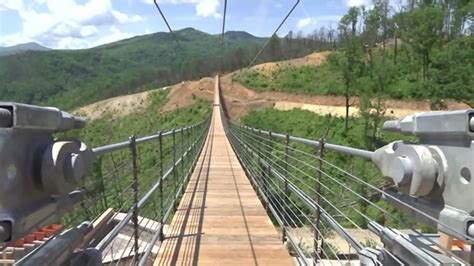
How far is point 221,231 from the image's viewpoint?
4.61 meters

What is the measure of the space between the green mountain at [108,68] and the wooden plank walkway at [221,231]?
37610 millimetres

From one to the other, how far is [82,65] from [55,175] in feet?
427

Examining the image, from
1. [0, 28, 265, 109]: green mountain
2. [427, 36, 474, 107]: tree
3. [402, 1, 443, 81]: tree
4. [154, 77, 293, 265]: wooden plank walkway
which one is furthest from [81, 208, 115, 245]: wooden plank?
[0, 28, 265, 109]: green mountain

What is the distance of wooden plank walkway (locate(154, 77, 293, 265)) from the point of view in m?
3.81

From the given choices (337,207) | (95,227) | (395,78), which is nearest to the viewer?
(95,227)

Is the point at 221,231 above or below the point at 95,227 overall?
below

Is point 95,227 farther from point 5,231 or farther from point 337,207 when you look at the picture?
point 337,207

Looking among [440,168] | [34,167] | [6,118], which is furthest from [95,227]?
[440,168]

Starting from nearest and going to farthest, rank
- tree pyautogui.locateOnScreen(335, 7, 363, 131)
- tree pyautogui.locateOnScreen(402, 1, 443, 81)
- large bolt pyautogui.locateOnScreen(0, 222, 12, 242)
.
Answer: large bolt pyautogui.locateOnScreen(0, 222, 12, 242) → tree pyautogui.locateOnScreen(402, 1, 443, 81) → tree pyautogui.locateOnScreen(335, 7, 363, 131)

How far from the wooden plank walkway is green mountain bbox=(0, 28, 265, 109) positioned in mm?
37610

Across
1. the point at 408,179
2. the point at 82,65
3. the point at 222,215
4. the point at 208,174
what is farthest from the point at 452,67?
the point at 82,65

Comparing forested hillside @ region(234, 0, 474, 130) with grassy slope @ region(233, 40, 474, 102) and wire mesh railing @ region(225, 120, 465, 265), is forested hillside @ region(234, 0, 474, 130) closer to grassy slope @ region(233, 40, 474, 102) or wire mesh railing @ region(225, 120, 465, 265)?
grassy slope @ region(233, 40, 474, 102)

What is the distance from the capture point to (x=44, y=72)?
105 m

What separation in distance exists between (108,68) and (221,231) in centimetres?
13222
